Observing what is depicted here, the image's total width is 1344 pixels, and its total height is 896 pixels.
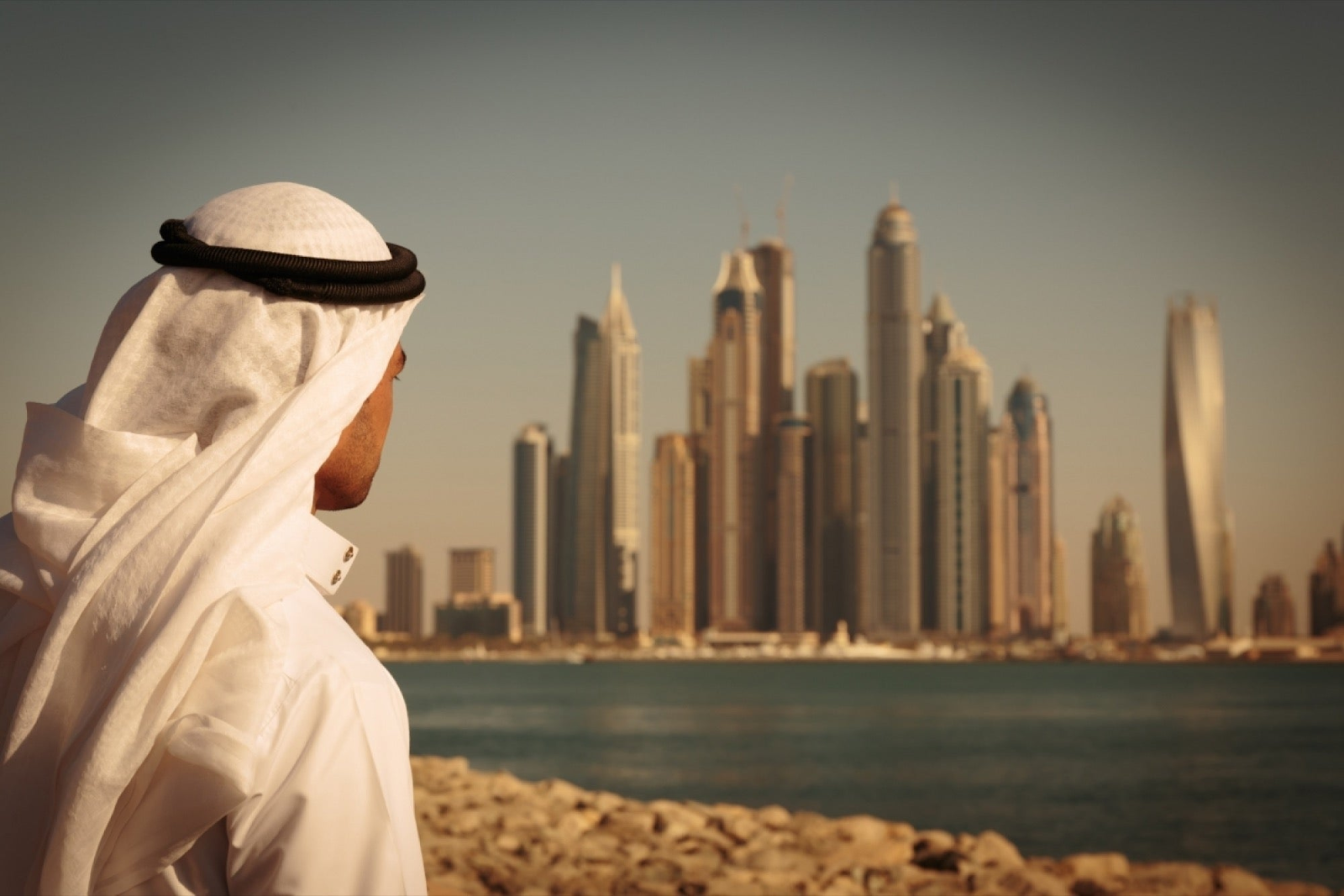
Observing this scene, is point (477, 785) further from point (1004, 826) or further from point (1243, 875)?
point (1004, 826)

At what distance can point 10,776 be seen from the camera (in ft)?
4.51

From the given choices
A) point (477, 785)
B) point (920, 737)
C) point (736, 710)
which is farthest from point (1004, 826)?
point (736, 710)

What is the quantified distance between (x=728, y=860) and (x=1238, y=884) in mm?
3922

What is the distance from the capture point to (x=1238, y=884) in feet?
36.1

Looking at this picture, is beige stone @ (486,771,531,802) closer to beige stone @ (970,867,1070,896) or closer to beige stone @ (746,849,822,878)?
beige stone @ (746,849,822,878)

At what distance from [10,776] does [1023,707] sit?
7515 cm

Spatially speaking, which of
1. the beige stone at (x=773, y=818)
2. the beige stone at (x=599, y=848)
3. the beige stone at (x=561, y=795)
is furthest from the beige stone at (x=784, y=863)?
the beige stone at (x=561, y=795)

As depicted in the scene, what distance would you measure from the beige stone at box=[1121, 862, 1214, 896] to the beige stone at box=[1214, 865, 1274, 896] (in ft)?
0.32

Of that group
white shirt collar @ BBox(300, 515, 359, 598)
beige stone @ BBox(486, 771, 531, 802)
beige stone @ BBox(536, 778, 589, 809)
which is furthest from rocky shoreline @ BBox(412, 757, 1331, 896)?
white shirt collar @ BBox(300, 515, 359, 598)

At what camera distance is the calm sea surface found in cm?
2928

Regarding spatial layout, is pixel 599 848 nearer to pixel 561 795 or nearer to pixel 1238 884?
pixel 561 795

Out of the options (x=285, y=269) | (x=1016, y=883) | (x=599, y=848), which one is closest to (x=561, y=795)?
(x=599, y=848)

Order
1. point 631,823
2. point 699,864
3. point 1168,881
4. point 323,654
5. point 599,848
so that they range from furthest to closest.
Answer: point 631,823, point 1168,881, point 599,848, point 699,864, point 323,654

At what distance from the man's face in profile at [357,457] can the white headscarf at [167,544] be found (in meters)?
0.06
